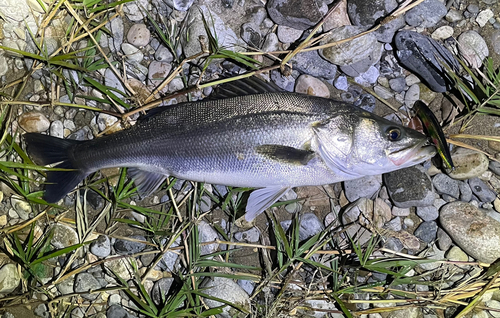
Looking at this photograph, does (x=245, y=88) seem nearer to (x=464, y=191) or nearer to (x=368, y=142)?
(x=368, y=142)

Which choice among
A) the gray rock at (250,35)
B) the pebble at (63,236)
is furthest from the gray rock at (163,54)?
the pebble at (63,236)

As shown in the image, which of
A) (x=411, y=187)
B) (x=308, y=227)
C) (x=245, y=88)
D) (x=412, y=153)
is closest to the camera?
(x=412, y=153)

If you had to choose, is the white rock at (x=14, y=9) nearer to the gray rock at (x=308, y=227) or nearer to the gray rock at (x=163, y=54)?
the gray rock at (x=163, y=54)

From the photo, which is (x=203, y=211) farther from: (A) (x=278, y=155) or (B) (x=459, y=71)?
(B) (x=459, y=71)

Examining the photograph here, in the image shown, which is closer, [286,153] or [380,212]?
[286,153]

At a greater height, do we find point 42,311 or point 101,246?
point 101,246

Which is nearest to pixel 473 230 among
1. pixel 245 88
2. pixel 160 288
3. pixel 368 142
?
pixel 368 142

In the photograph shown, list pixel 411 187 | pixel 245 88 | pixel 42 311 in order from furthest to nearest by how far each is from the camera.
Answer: pixel 42 311 < pixel 411 187 < pixel 245 88

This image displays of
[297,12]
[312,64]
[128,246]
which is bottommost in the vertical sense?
[128,246]
